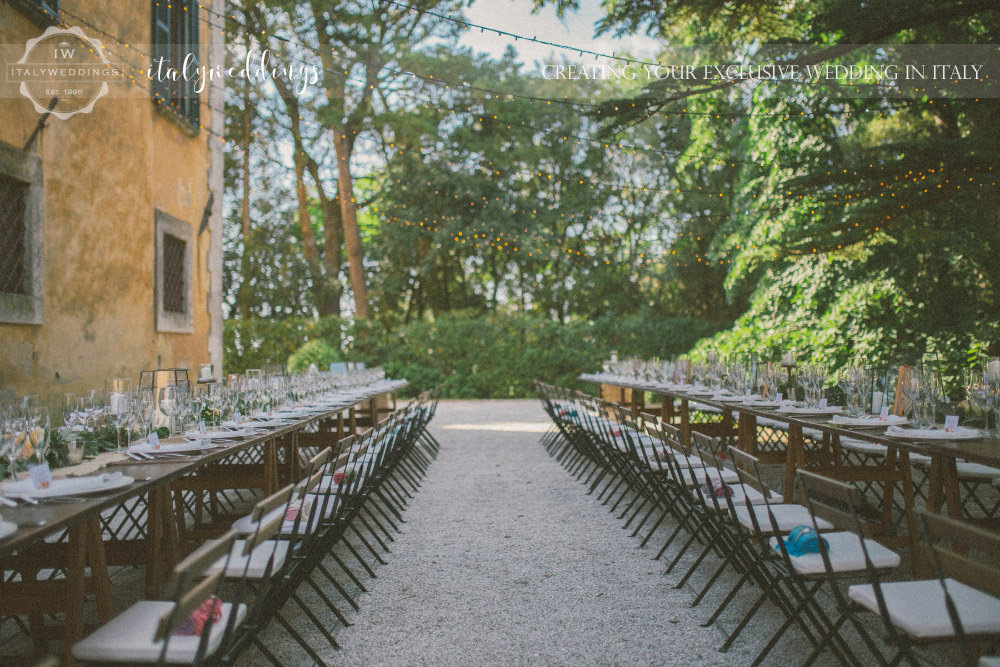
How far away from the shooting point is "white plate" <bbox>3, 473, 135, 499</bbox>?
7.80ft

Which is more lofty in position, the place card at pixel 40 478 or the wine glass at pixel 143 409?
the wine glass at pixel 143 409

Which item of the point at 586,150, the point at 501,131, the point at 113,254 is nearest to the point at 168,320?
the point at 113,254

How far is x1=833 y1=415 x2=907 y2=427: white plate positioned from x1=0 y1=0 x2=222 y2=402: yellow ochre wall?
6.08m

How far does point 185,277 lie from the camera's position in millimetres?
9250

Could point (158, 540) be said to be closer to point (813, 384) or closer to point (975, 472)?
point (813, 384)

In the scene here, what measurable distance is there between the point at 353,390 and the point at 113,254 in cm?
299

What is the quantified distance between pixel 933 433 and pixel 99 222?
7458 mm

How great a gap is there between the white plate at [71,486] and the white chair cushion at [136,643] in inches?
17.8

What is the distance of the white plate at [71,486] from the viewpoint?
2.38 meters

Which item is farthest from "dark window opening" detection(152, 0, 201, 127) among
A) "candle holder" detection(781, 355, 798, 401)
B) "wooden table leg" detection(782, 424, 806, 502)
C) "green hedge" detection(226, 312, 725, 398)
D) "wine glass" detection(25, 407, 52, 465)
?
"green hedge" detection(226, 312, 725, 398)

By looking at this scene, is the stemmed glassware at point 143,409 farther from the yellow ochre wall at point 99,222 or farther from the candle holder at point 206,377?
the yellow ochre wall at point 99,222

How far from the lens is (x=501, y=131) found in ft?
64.8

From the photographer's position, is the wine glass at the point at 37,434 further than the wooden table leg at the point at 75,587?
Yes

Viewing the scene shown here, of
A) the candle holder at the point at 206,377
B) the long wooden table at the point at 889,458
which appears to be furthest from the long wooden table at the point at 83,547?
the long wooden table at the point at 889,458
